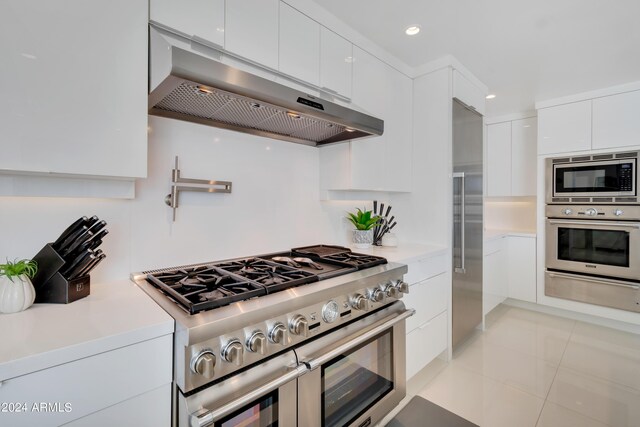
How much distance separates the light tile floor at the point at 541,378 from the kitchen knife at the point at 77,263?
2019 mm

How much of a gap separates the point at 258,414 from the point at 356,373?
571 millimetres

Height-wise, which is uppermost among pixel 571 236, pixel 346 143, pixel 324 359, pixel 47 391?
pixel 346 143

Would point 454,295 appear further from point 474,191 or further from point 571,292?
point 571,292

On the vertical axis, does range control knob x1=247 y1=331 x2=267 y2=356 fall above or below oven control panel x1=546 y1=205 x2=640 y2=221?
below

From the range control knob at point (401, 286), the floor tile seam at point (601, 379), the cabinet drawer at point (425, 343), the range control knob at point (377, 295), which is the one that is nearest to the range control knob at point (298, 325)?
the range control knob at point (377, 295)

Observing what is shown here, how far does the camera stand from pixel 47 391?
72 cm

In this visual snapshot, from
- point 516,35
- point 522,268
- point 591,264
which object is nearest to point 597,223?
point 591,264

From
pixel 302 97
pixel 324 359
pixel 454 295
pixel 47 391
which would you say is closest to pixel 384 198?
pixel 454 295

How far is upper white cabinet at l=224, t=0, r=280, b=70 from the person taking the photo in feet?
4.46

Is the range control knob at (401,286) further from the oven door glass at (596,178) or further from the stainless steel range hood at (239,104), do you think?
the oven door glass at (596,178)

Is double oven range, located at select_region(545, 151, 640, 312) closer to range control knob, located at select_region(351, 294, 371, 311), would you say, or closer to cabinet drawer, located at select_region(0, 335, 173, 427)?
range control knob, located at select_region(351, 294, 371, 311)

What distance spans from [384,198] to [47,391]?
245 cm

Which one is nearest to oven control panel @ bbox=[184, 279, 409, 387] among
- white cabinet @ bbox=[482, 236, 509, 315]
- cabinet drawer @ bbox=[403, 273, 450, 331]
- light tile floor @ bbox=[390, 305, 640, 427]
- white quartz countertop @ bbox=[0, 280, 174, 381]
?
white quartz countertop @ bbox=[0, 280, 174, 381]

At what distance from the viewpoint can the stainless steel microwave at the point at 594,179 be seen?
290 centimetres
